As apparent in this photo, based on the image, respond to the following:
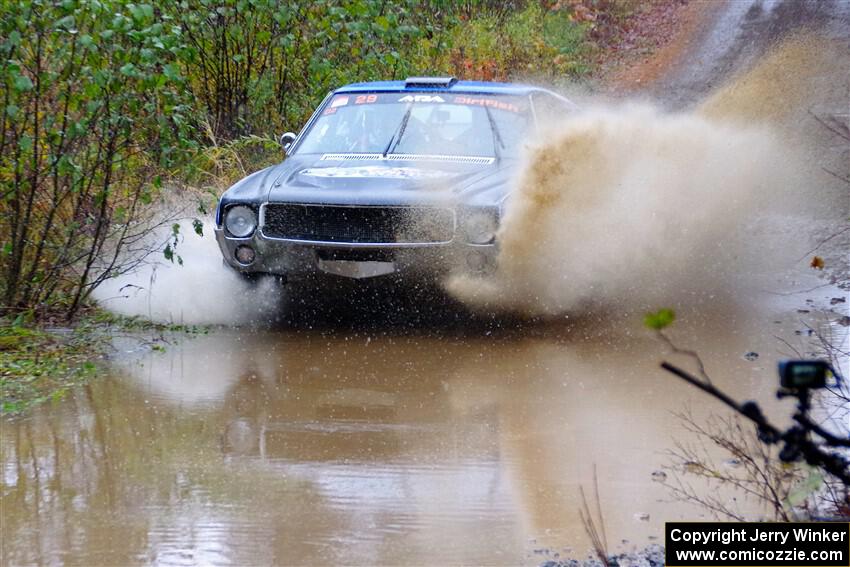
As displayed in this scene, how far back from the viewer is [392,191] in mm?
7375

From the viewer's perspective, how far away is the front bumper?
719cm

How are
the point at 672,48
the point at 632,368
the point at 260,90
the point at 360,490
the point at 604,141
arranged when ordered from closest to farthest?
the point at 360,490
the point at 632,368
the point at 604,141
the point at 260,90
the point at 672,48

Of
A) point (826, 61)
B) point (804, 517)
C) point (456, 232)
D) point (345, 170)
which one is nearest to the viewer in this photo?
point (804, 517)

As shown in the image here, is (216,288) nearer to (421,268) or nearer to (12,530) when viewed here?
(421,268)

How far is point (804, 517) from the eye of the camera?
3766 mm

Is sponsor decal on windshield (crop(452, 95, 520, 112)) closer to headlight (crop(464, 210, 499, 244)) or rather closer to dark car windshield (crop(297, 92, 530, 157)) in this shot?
dark car windshield (crop(297, 92, 530, 157))

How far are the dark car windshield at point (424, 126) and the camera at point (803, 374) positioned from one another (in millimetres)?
6419

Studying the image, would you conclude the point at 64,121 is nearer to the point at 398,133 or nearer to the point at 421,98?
the point at 398,133

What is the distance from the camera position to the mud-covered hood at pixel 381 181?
7324 millimetres

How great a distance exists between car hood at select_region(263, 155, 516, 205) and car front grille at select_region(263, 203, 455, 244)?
0.06 meters

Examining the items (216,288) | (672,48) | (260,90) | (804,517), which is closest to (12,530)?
(804,517)

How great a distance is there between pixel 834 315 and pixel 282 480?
474 cm

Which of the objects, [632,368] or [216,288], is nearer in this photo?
[632,368]

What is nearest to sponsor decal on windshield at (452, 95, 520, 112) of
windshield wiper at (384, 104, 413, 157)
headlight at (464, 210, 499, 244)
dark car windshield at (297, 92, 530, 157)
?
dark car windshield at (297, 92, 530, 157)
